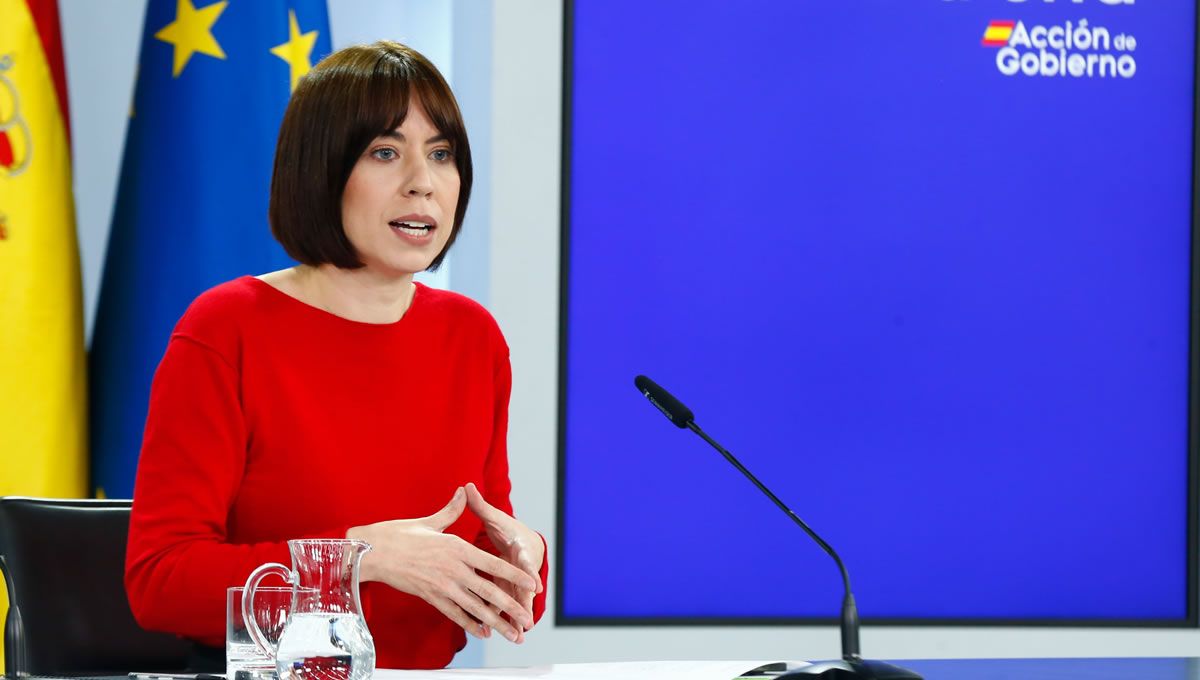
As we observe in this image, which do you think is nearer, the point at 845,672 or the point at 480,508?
the point at 845,672

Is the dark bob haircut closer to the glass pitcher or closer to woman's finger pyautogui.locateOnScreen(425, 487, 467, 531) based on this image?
woman's finger pyautogui.locateOnScreen(425, 487, 467, 531)

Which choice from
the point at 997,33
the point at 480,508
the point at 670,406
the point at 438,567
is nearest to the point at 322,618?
the point at 438,567

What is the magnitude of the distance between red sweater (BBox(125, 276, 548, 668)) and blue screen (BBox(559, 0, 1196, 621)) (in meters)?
1.38

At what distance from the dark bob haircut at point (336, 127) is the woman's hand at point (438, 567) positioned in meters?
0.40

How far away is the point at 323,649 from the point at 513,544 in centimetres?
46

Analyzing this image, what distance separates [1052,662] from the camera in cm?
179

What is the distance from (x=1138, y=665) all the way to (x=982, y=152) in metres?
1.77

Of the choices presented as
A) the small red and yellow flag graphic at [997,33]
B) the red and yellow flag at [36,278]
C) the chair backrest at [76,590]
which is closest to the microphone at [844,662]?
the chair backrest at [76,590]

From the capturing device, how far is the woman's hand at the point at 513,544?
1572 millimetres

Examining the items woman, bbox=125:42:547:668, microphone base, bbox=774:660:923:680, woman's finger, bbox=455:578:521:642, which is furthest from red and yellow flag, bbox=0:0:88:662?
microphone base, bbox=774:660:923:680

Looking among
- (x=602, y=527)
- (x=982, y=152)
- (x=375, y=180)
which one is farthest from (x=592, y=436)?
(x=375, y=180)

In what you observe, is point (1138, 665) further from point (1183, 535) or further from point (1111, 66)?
point (1111, 66)

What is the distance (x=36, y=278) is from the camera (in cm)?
270

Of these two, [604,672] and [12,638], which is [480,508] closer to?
[604,672]
